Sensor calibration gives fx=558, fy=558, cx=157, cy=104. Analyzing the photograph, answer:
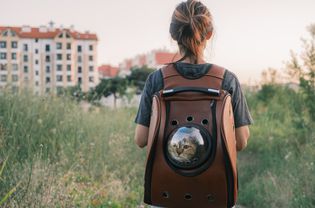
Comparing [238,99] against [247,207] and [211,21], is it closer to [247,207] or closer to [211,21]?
[211,21]

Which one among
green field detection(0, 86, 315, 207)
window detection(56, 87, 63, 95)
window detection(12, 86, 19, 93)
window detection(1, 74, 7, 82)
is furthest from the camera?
window detection(56, 87, 63, 95)

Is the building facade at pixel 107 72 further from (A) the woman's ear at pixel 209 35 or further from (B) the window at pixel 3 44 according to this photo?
(A) the woman's ear at pixel 209 35

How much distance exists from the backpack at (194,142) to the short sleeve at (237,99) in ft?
0.16

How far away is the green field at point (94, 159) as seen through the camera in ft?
16.9

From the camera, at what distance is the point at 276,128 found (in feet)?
36.4

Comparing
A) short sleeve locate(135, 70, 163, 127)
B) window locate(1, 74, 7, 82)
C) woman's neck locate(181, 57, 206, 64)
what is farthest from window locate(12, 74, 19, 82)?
woman's neck locate(181, 57, 206, 64)

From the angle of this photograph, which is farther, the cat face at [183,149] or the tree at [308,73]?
the tree at [308,73]

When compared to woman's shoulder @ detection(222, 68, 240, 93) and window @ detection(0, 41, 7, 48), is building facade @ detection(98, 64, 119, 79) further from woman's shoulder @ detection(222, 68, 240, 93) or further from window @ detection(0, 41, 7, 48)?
woman's shoulder @ detection(222, 68, 240, 93)

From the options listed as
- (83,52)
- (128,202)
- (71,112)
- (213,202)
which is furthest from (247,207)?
(83,52)

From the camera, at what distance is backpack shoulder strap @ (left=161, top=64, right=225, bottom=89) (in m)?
2.67

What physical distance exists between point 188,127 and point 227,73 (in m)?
0.34

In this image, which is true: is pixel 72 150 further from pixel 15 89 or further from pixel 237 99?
pixel 237 99

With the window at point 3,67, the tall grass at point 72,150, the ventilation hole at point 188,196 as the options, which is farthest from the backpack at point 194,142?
the window at point 3,67

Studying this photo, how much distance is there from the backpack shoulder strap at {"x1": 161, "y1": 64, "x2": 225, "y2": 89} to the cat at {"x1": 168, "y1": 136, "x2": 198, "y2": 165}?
28 cm
